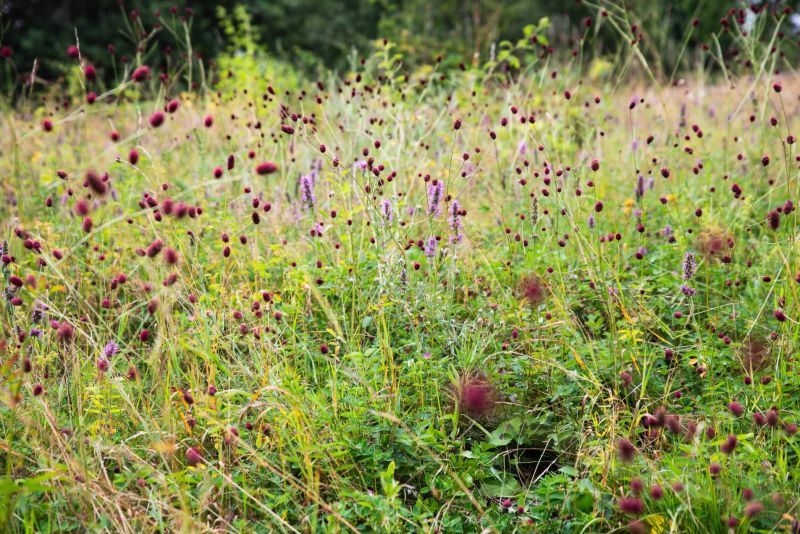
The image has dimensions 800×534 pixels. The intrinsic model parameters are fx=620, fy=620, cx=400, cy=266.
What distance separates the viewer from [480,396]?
5.63 feet

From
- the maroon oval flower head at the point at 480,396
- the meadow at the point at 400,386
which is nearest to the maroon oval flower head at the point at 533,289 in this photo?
the meadow at the point at 400,386

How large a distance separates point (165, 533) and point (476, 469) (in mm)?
845

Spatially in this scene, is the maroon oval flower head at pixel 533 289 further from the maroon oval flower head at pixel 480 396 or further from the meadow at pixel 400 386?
the maroon oval flower head at pixel 480 396

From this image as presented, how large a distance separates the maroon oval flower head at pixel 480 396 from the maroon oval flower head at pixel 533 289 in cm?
32

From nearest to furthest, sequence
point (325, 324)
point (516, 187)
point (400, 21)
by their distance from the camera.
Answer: point (325, 324) < point (516, 187) < point (400, 21)

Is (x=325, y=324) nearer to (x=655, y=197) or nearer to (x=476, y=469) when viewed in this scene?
(x=476, y=469)

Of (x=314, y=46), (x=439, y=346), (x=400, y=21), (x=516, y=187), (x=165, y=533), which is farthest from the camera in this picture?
(x=314, y=46)

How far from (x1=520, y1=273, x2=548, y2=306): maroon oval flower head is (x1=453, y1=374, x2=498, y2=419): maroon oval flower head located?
321mm

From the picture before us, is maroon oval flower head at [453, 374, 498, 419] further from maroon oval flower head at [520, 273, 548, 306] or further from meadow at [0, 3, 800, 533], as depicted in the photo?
maroon oval flower head at [520, 273, 548, 306]

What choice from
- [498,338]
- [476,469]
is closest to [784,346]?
[498,338]

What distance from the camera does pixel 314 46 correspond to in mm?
18359

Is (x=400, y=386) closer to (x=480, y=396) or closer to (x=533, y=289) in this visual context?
(x=480, y=396)

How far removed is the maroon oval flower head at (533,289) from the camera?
206 centimetres

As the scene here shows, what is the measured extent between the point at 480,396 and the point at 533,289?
19.4 inches
